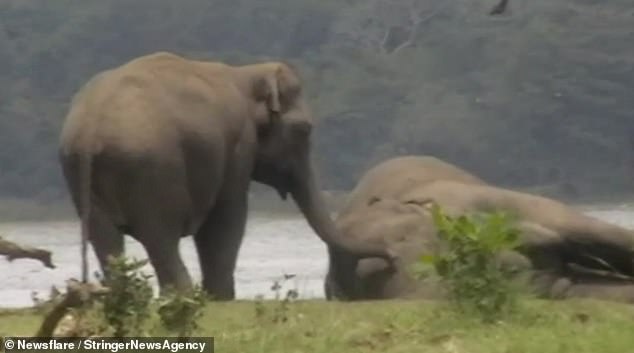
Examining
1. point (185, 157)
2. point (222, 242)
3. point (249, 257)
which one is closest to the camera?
point (185, 157)

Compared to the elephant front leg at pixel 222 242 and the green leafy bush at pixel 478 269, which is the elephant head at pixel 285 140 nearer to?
the elephant front leg at pixel 222 242

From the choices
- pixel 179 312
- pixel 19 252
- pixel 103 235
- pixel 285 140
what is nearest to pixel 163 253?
pixel 103 235

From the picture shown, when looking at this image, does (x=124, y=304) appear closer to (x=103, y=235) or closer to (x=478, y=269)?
(x=478, y=269)

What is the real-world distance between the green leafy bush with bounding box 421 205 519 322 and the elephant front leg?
263 cm

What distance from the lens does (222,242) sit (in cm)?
860

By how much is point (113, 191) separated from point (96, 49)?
34.0ft

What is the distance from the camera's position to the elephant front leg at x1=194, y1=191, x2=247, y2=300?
8.54 m

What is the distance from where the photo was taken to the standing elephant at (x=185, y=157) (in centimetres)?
757

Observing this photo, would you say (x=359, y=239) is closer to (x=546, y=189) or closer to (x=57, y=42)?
(x=546, y=189)

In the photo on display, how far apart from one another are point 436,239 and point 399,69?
10.7m

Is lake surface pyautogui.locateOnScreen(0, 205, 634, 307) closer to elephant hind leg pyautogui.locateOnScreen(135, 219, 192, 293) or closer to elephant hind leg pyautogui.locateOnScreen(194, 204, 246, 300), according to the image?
elephant hind leg pyautogui.locateOnScreen(194, 204, 246, 300)

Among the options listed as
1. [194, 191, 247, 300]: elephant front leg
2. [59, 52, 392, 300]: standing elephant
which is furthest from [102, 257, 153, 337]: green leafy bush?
[194, 191, 247, 300]: elephant front leg

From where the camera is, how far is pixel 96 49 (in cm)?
1777

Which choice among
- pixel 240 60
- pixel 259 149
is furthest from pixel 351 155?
pixel 259 149
